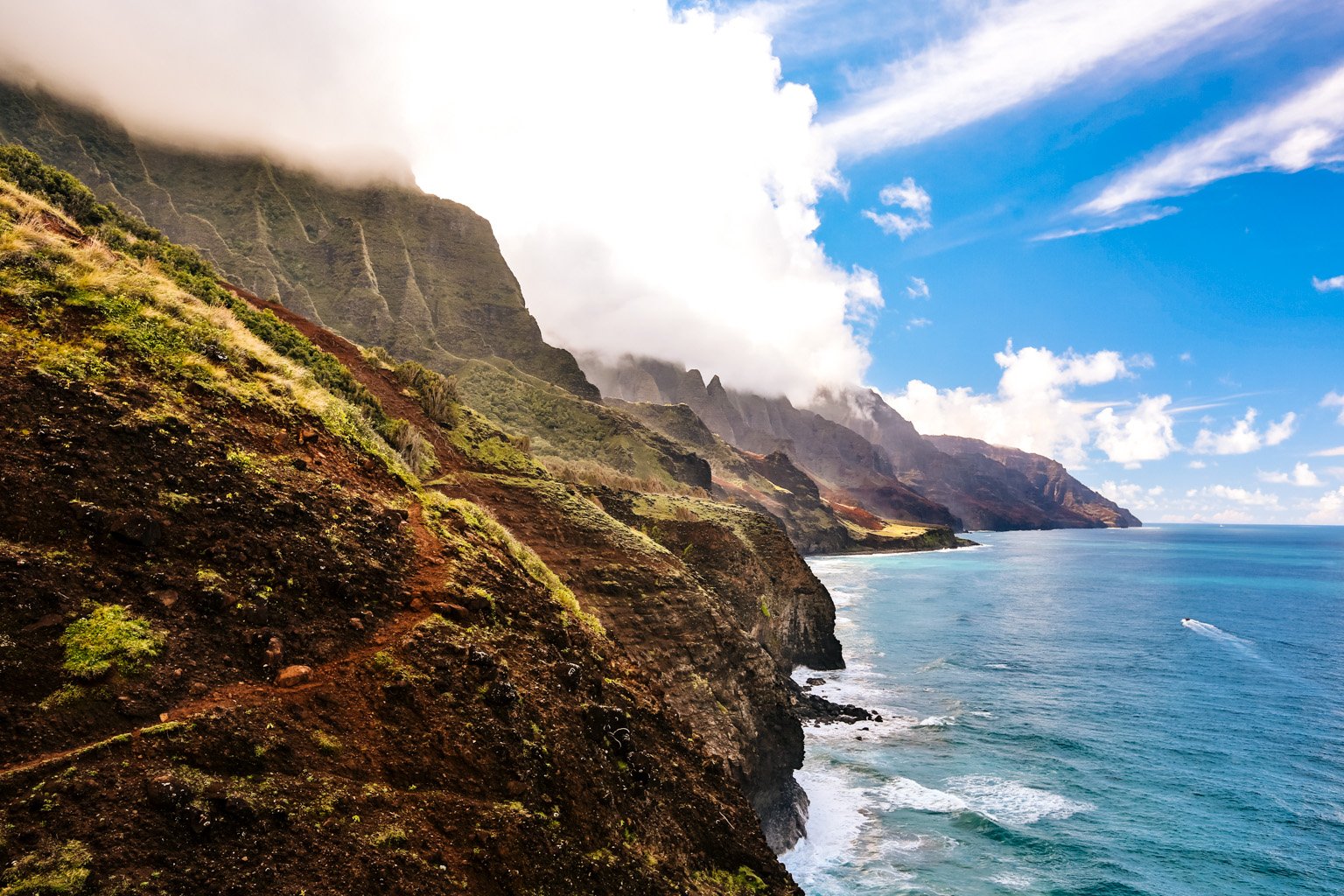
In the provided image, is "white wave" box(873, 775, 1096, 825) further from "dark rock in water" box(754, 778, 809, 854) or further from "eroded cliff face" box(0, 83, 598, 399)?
"eroded cliff face" box(0, 83, 598, 399)

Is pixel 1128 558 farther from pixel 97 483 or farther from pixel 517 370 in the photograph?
pixel 97 483

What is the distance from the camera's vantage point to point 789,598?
46.2 m

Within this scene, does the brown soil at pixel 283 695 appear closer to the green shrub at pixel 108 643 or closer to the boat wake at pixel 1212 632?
the green shrub at pixel 108 643

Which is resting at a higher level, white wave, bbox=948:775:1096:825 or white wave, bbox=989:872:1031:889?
white wave, bbox=948:775:1096:825

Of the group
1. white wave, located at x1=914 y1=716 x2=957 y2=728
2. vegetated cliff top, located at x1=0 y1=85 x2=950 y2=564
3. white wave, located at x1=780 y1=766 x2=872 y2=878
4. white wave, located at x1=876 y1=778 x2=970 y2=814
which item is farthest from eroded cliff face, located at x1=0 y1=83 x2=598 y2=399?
white wave, located at x1=876 y1=778 x2=970 y2=814

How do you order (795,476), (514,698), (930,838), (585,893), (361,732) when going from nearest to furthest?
1. (361,732)
2. (585,893)
3. (514,698)
4. (930,838)
5. (795,476)

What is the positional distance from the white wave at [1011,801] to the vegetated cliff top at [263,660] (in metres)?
20.0

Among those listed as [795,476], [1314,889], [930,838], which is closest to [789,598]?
[930,838]

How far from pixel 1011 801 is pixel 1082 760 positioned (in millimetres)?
7572

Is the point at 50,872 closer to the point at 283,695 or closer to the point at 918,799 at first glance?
the point at 283,695

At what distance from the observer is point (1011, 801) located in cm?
2941

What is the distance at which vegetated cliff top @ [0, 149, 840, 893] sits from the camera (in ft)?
21.7

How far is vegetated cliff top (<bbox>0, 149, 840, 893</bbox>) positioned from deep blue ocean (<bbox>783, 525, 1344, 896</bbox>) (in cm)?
1671

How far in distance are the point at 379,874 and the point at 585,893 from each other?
3.52 m
